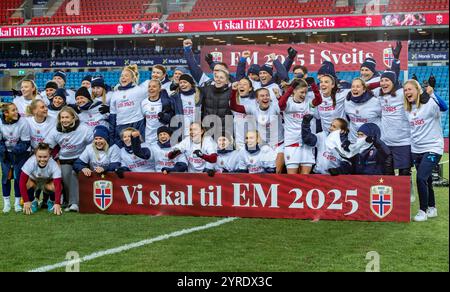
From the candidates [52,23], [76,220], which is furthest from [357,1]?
[76,220]

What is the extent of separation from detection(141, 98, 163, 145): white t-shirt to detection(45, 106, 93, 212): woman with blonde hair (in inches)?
23.8

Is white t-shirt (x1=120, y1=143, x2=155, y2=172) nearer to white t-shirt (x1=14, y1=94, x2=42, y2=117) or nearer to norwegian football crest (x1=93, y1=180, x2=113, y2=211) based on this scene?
norwegian football crest (x1=93, y1=180, x2=113, y2=211)

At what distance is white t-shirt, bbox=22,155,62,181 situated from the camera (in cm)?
682

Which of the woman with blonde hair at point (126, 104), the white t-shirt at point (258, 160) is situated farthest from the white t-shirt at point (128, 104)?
the white t-shirt at point (258, 160)

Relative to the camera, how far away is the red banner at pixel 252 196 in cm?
620

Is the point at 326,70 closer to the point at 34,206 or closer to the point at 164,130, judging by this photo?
the point at 164,130

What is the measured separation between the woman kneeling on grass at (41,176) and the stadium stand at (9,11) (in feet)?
11.2

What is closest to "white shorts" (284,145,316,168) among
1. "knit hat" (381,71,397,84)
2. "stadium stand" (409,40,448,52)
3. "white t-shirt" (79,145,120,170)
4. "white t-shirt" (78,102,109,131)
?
"knit hat" (381,71,397,84)

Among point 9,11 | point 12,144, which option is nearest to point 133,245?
point 12,144

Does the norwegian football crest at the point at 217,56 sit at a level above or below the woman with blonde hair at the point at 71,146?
above

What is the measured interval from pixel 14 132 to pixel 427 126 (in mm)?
4146

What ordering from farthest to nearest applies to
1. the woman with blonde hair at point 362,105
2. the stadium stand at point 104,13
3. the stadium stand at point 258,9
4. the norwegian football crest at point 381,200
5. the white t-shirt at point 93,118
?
the stadium stand at point 258,9 → the stadium stand at point 104,13 → the white t-shirt at point 93,118 → the woman with blonde hair at point 362,105 → the norwegian football crest at point 381,200

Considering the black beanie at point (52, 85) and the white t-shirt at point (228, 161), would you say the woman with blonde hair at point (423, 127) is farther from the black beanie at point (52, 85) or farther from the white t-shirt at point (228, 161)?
the black beanie at point (52, 85)

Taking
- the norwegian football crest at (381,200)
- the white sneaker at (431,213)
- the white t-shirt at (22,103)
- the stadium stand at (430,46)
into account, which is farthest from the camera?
the stadium stand at (430,46)
